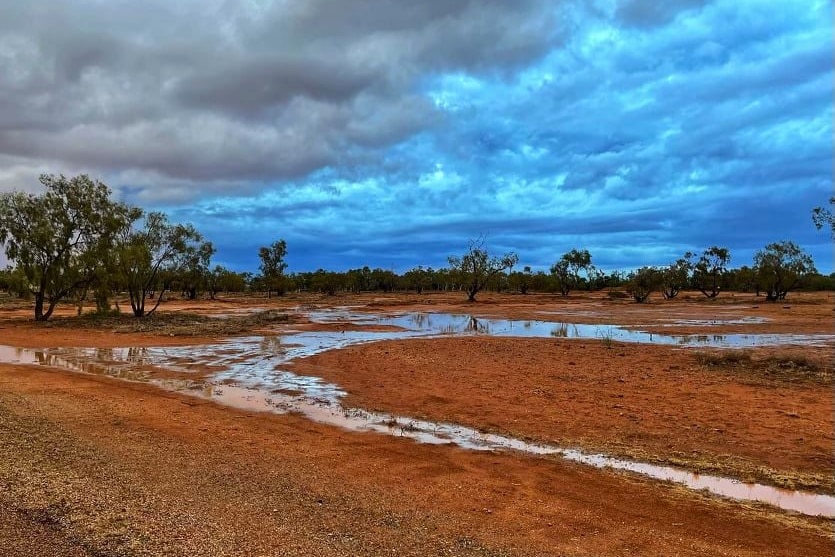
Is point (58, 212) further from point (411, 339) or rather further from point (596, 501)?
point (596, 501)

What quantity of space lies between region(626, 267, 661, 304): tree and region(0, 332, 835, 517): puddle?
51442mm

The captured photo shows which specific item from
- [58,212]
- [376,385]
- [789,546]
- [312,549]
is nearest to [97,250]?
[58,212]

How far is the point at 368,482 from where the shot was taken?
6.55 meters

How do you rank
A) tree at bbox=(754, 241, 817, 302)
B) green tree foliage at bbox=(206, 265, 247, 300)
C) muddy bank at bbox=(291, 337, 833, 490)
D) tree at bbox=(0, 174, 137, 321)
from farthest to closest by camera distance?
1. green tree foliage at bbox=(206, 265, 247, 300)
2. tree at bbox=(754, 241, 817, 302)
3. tree at bbox=(0, 174, 137, 321)
4. muddy bank at bbox=(291, 337, 833, 490)

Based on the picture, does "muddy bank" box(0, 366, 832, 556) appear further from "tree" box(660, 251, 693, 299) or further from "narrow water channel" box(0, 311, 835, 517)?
"tree" box(660, 251, 693, 299)

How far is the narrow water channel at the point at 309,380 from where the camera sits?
7172 mm

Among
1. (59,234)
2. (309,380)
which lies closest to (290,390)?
(309,380)

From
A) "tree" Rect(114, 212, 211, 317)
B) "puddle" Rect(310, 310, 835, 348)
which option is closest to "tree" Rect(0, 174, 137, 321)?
"tree" Rect(114, 212, 211, 317)

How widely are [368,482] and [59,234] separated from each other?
115ft

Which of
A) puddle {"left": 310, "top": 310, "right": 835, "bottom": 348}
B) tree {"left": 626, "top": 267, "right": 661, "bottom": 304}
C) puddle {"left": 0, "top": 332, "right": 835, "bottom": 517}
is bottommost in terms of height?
puddle {"left": 0, "top": 332, "right": 835, "bottom": 517}

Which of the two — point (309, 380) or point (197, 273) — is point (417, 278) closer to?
point (197, 273)

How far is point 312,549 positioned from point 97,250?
36468mm

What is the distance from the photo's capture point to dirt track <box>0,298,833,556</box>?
15.9ft

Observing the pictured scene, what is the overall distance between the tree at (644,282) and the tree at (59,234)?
197ft
